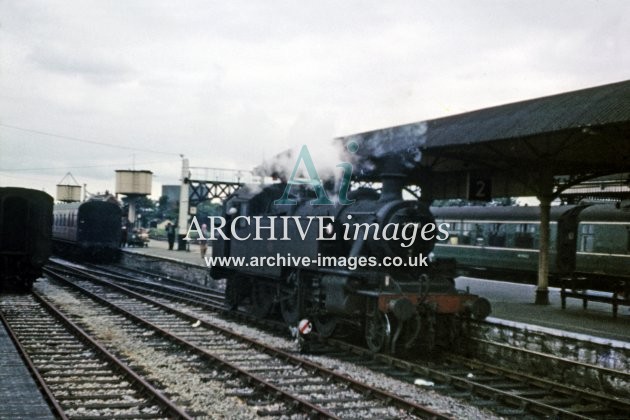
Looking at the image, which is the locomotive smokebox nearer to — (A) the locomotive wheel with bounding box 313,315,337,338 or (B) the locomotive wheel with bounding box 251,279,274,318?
(A) the locomotive wheel with bounding box 313,315,337,338

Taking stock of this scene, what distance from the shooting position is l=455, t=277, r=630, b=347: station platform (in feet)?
34.7

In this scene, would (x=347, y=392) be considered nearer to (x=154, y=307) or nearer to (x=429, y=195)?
(x=154, y=307)

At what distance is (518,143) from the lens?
1404 centimetres

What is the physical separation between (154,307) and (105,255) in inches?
631

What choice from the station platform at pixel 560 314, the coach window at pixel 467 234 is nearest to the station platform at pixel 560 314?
the station platform at pixel 560 314

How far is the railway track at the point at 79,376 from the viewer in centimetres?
680

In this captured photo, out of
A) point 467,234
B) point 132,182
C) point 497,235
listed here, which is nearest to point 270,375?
point 497,235

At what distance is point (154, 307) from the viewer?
49.5ft

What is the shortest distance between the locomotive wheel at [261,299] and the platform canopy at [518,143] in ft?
11.0

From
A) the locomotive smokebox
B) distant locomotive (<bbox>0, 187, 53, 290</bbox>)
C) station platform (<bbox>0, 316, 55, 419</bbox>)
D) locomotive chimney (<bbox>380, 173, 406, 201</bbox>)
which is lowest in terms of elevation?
station platform (<bbox>0, 316, 55, 419</bbox>)

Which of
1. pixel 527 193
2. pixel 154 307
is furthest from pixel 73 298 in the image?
pixel 527 193

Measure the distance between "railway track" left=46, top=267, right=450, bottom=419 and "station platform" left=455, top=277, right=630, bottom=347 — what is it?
3007mm

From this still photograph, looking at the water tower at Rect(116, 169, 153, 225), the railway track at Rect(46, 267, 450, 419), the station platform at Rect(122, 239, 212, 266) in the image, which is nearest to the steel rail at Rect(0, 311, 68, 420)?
the railway track at Rect(46, 267, 450, 419)

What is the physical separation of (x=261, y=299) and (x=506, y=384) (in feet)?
19.5
